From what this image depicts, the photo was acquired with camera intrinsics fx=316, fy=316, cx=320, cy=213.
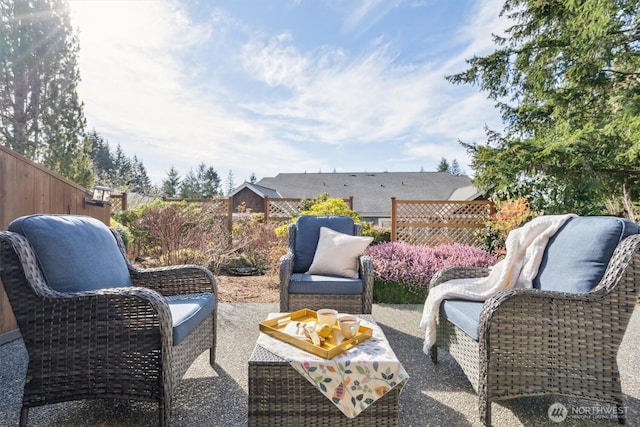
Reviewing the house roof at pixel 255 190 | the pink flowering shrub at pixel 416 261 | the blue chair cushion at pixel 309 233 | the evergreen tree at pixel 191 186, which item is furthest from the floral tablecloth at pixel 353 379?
the evergreen tree at pixel 191 186

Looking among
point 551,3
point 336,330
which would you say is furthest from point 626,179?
point 336,330

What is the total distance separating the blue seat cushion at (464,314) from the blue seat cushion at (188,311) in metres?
1.52

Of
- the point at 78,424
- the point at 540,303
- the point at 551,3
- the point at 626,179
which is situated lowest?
the point at 78,424

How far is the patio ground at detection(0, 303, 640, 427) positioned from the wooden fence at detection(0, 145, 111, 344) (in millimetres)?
250

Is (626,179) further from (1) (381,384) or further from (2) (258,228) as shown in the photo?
(2) (258,228)

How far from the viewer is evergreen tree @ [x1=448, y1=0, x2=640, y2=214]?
449cm

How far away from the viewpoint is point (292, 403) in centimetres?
138

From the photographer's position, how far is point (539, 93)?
559 centimetres

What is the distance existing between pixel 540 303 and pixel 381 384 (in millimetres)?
904

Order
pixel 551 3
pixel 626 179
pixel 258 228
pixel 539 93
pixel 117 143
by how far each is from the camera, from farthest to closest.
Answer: pixel 117 143
pixel 258 228
pixel 539 93
pixel 551 3
pixel 626 179

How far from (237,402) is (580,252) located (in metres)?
2.09

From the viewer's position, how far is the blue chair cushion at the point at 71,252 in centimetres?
159
